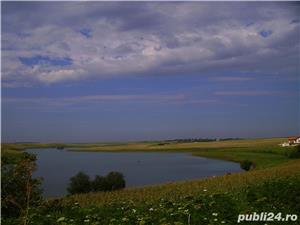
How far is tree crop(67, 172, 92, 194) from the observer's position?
27.0m

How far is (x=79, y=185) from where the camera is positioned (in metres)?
27.2

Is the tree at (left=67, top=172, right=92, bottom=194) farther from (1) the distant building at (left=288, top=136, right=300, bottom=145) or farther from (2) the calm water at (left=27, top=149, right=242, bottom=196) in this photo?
(1) the distant building at (left=288, top=136, right=300, bottom=145)

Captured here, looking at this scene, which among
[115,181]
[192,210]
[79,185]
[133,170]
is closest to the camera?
[192,210]

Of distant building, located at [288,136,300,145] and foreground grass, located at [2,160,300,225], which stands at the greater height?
distant building, located at [288,136,300,145]

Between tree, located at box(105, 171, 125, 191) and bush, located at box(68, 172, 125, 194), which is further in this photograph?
tree, located at box(105, 171, 125, 191)

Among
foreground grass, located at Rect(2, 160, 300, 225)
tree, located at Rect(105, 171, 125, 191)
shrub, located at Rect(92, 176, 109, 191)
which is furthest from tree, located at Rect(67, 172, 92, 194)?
foreground grass, located at Rect(2, 160, 300, 225)

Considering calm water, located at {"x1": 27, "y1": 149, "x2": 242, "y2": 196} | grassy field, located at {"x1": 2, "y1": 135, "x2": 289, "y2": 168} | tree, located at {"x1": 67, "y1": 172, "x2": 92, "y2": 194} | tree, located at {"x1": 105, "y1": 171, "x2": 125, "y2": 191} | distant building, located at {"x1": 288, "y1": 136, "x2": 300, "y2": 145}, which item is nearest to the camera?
tree, located at {"x1": 67, "y1": 172, "x2": 92, "y2": 194}

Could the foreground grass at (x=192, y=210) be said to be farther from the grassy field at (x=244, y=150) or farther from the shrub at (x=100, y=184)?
the shrub at (x=100, y=184)

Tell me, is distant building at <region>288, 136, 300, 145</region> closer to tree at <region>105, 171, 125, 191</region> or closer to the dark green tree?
tree at <region>105, 171, 125, 191</region>

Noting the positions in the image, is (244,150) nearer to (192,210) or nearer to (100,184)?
(100,184)

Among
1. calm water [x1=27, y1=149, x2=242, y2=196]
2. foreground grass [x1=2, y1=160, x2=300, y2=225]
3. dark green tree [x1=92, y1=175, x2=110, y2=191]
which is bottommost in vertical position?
calm water [x1=27, y1=149, x2=242, y2=196]

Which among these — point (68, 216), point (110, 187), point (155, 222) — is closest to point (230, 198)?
point (155, 222)

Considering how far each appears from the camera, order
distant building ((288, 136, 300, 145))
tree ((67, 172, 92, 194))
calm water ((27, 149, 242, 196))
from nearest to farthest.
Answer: tree ((67, 172, 92, 194)) → calm water ((27, 149, 242, 196)) → distant building ((288, 136, 300, 145))

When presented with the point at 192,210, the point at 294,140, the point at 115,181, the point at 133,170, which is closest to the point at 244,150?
the point at 294,140
